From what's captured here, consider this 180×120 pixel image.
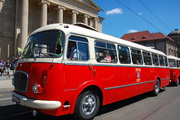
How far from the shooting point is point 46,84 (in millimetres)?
3703

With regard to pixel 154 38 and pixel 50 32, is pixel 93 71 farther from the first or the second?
pixel 154 38

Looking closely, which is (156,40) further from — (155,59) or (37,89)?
(37,89)

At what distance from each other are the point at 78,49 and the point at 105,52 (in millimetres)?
1220

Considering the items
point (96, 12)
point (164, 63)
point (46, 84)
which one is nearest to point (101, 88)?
point (46, 84)

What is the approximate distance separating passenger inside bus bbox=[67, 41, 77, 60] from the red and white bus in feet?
0.13

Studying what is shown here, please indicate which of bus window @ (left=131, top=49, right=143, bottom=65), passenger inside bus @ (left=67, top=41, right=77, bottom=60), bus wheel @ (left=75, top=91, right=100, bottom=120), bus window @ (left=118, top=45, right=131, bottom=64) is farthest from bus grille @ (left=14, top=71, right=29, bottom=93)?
bus window @ (left=131, top=49, right=143, bottom=65)

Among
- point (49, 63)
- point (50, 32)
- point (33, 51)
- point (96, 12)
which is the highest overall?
point (96, 12)

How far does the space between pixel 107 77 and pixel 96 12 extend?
39.2 metres

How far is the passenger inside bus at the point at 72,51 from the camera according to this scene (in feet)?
13.6

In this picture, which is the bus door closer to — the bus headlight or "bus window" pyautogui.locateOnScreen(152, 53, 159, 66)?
the bus headlight

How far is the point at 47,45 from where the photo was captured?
4.22m

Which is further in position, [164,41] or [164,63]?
[164,41]

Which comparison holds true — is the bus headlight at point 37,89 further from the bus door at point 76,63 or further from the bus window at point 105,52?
the bus window at point 105,52

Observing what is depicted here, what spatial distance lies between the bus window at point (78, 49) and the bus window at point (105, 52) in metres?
0.48
